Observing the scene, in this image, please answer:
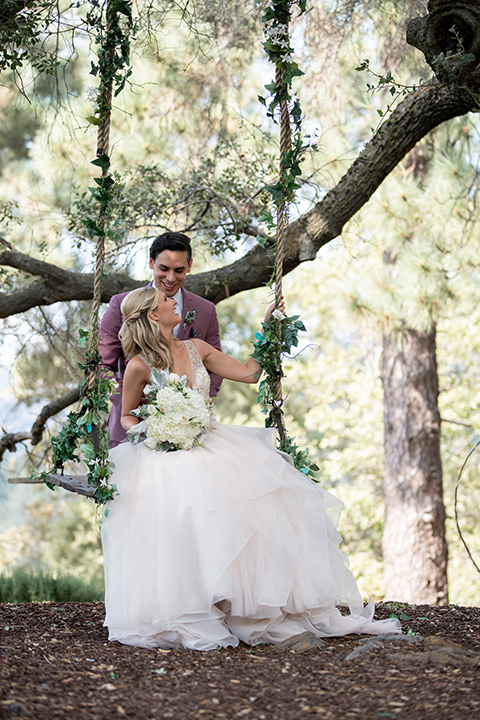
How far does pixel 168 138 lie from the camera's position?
6.74 m

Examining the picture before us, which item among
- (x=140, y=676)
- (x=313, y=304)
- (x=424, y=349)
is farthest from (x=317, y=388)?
(x=140, y=676)

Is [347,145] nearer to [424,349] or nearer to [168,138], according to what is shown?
[168,138]

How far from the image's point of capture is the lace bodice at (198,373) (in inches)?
127

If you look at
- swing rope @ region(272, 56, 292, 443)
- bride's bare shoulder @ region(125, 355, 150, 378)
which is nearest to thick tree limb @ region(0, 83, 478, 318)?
swing rope @ region(272, 56, 292, 443)

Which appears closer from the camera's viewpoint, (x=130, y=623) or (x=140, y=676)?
(x=140, y=676)

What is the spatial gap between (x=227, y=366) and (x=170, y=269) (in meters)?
0.54

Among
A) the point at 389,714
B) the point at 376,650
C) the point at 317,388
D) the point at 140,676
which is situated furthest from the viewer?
the point at 317,388

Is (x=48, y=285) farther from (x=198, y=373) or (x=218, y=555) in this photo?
(x=218, y=555)

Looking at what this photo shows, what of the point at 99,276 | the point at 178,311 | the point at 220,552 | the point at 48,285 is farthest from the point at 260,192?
the point at 220,552

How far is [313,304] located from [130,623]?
30.5 ft

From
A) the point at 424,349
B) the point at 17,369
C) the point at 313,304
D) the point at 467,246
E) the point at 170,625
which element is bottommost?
the point at 170,625

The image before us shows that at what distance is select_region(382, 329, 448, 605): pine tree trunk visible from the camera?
21.8ft

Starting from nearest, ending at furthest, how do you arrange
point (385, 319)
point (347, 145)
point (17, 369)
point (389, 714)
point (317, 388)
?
point (389, 714) → point (17, 369) → point (347, 145) → point (385, 319) → point (317, 388)

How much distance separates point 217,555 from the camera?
8.45ft
